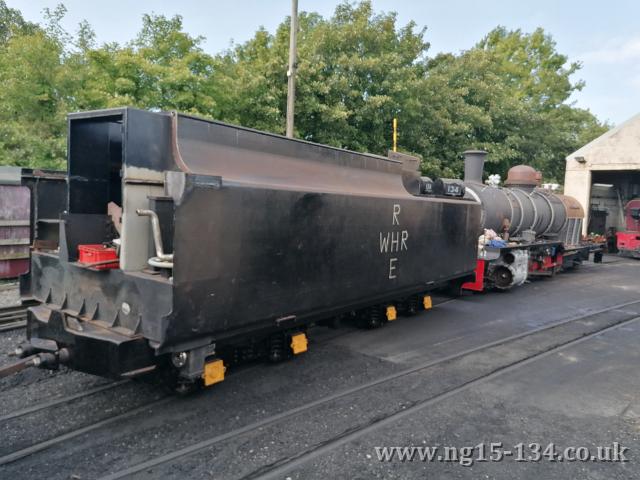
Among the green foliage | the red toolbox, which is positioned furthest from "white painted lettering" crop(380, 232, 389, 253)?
the green foliage

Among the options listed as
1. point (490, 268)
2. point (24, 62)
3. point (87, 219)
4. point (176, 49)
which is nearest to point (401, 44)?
point (176, 49)

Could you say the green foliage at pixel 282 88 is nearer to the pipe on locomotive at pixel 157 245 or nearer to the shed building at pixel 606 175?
the shed building at pixel 606 175

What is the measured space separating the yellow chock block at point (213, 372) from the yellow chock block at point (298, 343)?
1.18 m

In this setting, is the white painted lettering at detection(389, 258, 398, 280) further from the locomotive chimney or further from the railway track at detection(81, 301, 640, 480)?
the locomotive chimney

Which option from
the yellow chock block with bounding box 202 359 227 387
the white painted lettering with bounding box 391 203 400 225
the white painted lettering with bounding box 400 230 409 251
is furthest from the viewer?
the white painted lettering with bounding box 400 230 409 251

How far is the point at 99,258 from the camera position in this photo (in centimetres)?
434

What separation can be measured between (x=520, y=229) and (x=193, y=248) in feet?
36.1

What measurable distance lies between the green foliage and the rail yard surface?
30.6 feet

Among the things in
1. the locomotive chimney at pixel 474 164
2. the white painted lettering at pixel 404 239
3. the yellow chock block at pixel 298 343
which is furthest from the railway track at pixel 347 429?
the locomotive chimney at pixel 474 164

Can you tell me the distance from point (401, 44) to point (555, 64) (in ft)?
68.3

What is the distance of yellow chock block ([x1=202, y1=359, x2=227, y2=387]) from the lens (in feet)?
15.3

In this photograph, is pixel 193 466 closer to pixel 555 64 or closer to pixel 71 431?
pixel 71 431

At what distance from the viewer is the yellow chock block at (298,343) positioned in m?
5.76

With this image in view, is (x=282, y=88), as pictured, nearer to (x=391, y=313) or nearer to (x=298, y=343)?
(x=391, y=313)
